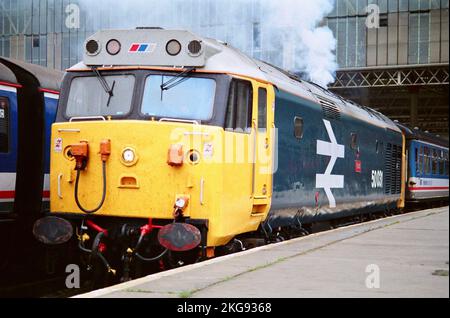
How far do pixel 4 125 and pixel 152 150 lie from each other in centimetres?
285

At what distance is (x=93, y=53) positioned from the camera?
8844mm

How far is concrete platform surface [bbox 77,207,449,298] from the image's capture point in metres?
5.77

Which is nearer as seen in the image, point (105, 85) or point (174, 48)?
point (174, 48)

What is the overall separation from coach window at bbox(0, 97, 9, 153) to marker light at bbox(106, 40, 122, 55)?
2019 millimetres

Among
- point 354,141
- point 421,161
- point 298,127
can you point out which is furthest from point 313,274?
point 421,161

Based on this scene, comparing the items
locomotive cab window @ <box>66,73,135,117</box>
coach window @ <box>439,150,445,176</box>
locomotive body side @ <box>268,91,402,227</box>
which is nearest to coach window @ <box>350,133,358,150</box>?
locomotive body side @ <box>268,91,402,227</box>

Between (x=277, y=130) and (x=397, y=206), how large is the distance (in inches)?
428

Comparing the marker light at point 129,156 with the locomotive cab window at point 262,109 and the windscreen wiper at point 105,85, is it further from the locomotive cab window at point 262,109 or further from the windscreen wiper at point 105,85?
the locomotive cab window at point 262,109

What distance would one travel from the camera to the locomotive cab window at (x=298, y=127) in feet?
34.8

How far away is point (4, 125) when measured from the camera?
10.0 meters

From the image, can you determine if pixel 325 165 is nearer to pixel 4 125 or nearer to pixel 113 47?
pixel 113 47

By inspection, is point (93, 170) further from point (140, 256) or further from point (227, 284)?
point (227, 284)
